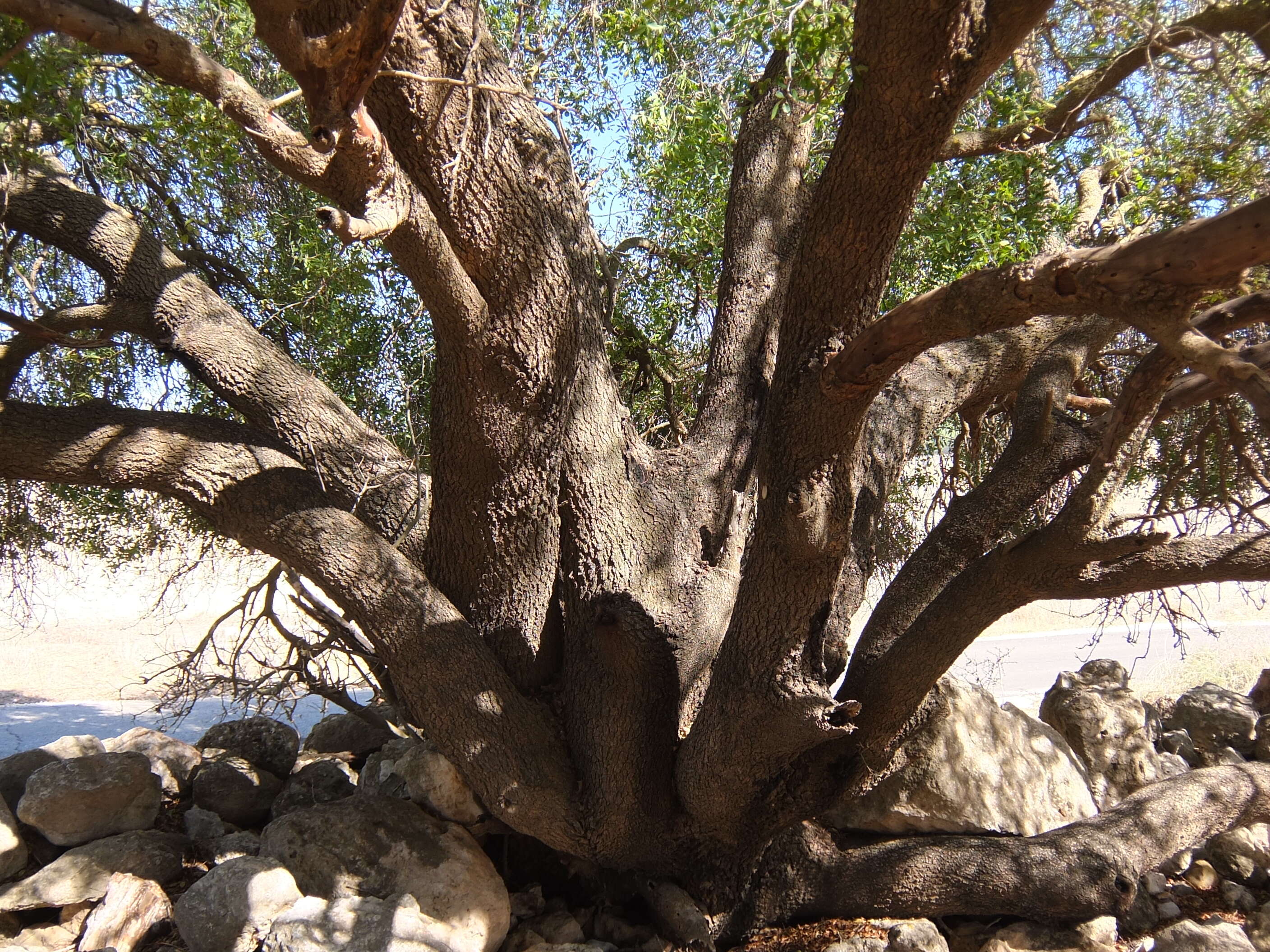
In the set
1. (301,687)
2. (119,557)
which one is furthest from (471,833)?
(301,687)

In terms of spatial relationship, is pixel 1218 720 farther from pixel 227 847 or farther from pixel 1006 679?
pixel 227 847

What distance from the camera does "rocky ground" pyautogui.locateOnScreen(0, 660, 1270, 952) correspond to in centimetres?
377

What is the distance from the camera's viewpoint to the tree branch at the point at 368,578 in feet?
12.1

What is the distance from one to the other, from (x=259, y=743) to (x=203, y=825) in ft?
2.97

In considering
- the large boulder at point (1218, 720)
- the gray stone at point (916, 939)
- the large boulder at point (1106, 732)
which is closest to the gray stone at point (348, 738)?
the gray stone at point (916, 939)

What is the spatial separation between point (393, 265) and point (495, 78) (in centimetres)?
214

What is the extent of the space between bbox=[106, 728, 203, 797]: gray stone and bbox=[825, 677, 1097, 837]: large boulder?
3867 mm

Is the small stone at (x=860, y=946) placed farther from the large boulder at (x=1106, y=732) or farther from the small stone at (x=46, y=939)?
the small stone at (x=46, y=939)

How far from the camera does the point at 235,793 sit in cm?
511

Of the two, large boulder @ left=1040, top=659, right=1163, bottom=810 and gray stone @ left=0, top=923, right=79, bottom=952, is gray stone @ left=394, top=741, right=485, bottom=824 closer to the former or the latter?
gray stone @ left=0, top=923, right=79, bottom=952

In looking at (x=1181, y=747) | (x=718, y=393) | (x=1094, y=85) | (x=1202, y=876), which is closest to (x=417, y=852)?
(x=718, y=393)

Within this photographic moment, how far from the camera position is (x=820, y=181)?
2885mm

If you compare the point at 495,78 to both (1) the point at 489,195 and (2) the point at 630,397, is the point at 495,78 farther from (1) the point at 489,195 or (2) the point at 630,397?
(2) the point at 630,397

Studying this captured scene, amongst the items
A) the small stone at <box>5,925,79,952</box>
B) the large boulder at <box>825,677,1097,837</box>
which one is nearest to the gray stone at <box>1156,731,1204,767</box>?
the large boulder at <box>825,677,1097,837</box>
